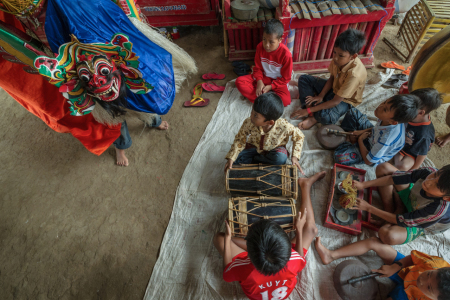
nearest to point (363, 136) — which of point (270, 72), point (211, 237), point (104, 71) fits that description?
point (270, 72)

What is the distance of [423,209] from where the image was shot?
1.66 meters

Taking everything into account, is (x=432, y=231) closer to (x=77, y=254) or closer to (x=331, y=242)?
(x=331, y=242)

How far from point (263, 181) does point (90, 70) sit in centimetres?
157

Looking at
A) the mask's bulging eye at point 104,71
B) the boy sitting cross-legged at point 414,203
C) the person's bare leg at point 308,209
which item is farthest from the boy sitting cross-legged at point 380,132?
the mask's bulging eye at point 104,71

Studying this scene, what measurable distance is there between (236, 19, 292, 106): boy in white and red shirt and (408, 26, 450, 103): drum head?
125cm

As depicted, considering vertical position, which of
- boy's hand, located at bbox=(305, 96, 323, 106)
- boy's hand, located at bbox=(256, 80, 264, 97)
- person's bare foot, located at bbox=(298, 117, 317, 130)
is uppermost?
boy's hand, located at bbox=(256, 80, 264, 97)

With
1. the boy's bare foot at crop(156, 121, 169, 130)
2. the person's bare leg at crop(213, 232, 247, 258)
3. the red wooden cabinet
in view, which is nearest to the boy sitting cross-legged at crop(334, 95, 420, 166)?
the person's bare leg at crop(213, 232, 247, 258)

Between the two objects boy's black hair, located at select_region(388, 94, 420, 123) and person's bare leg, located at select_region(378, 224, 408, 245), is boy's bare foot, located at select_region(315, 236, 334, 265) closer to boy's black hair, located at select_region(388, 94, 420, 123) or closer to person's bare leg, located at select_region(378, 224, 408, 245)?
person's bare leg, located at select_region(378, 224, 408, 245)

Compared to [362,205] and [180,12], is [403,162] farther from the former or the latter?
[180,12]

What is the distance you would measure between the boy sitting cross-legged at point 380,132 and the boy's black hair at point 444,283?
1057 millimetres

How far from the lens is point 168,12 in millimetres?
3854

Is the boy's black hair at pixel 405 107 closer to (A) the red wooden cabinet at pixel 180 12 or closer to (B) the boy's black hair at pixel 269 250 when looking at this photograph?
(B) the boy's black hair at pixel 269 250

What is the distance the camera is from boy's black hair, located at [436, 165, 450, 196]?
1441mm

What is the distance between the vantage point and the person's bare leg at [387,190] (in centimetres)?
213
